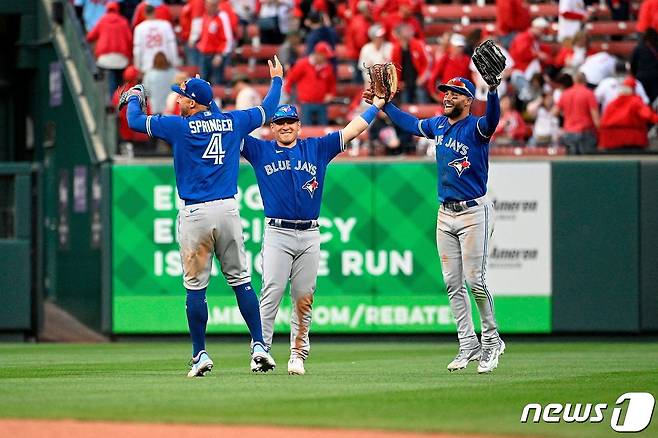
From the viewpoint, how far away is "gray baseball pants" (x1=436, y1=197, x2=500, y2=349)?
11484mm

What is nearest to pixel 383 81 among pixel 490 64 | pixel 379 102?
pixel 379 102

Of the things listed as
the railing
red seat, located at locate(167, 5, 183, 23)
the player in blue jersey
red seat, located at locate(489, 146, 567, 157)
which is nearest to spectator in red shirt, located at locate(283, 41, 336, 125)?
the railing

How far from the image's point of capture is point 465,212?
1152cm

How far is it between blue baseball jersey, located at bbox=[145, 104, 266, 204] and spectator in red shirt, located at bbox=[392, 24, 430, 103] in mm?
10826

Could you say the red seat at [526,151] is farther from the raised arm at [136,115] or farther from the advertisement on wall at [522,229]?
the raised arm at [136,115]

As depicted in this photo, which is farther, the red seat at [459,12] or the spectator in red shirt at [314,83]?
the red seat at [459,12]

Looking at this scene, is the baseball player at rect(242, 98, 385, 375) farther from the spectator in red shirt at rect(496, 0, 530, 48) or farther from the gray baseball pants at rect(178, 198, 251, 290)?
the spectator in red shirt at rect(496, 0, 530, 48)

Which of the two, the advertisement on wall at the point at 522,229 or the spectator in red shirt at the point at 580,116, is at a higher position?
the spectator in red shirt at the point at 580,116

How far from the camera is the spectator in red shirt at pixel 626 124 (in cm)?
1939

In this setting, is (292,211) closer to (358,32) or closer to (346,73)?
(358,32)

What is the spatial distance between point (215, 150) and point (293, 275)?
1.20 m

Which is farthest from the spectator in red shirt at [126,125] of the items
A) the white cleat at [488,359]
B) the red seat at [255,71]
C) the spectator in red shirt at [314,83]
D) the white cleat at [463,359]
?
the white cleat at [488,359]

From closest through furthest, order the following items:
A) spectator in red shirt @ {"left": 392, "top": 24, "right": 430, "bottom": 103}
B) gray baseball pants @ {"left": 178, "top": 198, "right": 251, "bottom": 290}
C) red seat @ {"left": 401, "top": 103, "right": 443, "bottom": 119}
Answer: gray baseball pants @ {"left": 178, "top": 198, "right": 251, "bottom": 290} → red seat @ {"left": 401, "top": 103, "right": 443, "bottom": 119} → spectator in red shirt @ {"left": 392, "top": 24, "right": 430, "bottom": 103}

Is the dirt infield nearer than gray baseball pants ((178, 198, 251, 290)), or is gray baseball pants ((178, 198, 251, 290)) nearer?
the dirt infield
